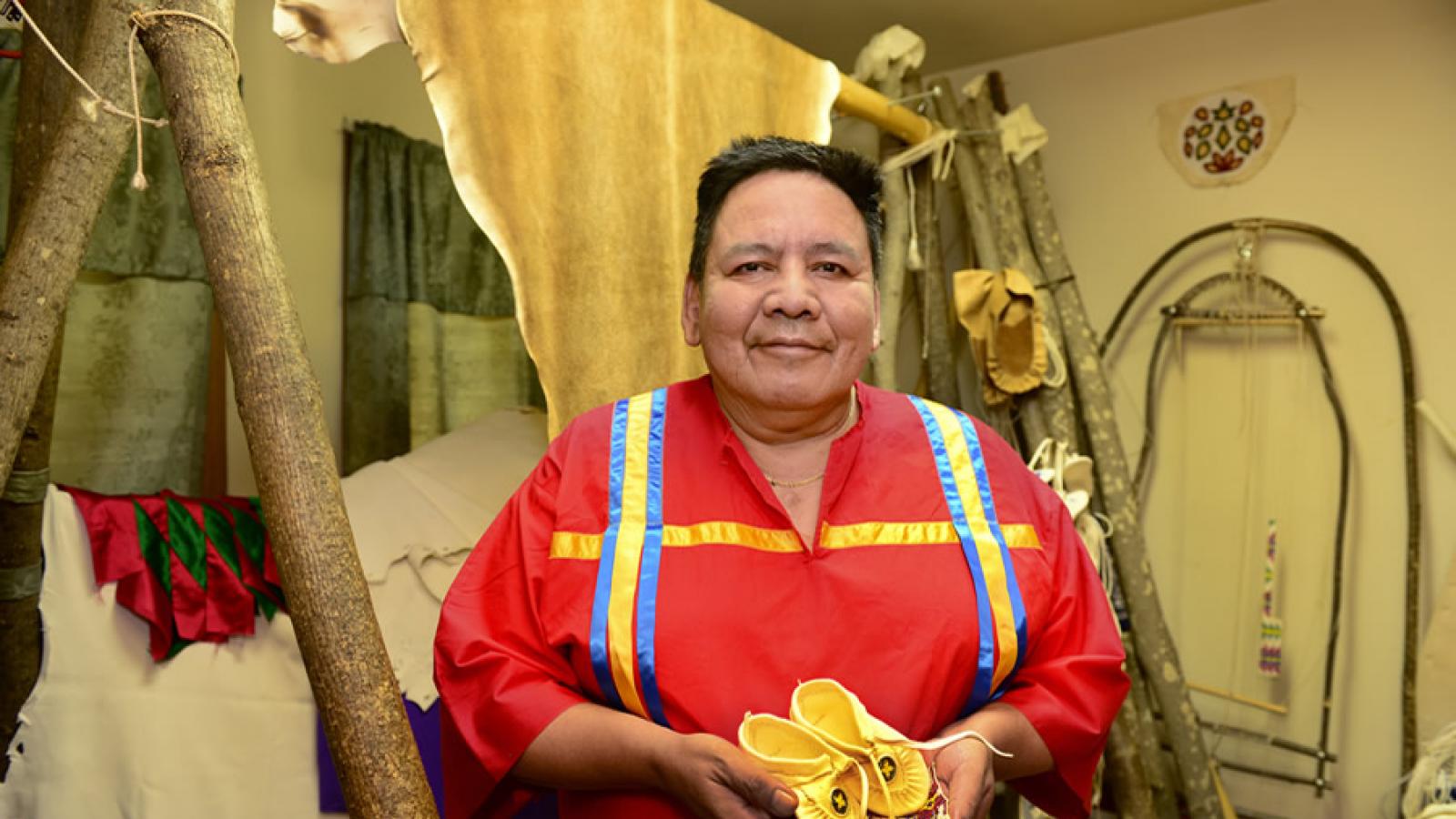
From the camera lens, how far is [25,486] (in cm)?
205

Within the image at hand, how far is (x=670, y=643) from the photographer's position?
1.32 meters

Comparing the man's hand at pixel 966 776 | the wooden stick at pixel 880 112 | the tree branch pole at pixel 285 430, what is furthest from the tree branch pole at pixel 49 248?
the wooden stick at pixel 880 112

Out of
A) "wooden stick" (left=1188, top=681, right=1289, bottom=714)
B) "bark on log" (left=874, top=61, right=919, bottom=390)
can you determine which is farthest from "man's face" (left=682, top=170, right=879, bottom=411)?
"wooden stick" (left=1188, top=681, right=1289, bottom=714)

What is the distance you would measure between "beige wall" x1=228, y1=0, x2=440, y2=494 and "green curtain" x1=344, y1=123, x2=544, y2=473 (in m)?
0.05

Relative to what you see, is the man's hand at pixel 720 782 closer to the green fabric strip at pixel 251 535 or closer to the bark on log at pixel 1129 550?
the green fabric strip at pixel 251 535

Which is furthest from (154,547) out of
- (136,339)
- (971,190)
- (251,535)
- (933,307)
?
(971,190)

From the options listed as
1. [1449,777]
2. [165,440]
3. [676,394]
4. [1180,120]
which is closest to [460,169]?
[676,394]

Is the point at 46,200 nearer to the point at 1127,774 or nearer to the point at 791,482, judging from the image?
the point at 791,482

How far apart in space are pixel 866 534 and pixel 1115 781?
2512 millimetres

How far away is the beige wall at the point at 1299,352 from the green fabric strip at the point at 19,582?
11.8ft

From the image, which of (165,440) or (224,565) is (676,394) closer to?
(224,565)

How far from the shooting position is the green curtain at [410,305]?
3545 mm

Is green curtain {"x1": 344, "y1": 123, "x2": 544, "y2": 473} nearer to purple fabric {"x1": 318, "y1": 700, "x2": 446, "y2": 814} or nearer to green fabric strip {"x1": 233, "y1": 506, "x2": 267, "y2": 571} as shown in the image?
green fabric strip {"x1": 233, "y1": 506, "x2": 267, "y2": 571}

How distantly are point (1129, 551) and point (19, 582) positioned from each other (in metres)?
3.14
